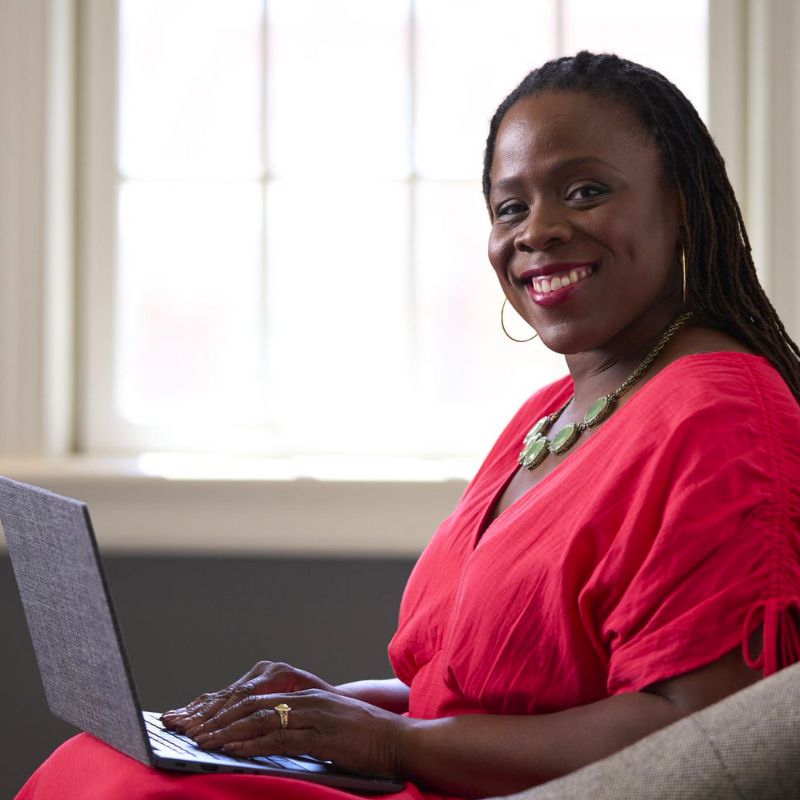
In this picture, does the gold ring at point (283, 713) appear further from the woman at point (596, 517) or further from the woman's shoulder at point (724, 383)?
the woman's shoulder at point (724, 383)

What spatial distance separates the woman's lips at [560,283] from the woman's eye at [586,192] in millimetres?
73

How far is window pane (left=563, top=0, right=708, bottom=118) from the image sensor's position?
8.05 feet

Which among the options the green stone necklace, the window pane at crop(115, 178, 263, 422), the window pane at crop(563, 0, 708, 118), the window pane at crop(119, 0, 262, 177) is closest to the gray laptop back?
the green stone necklace

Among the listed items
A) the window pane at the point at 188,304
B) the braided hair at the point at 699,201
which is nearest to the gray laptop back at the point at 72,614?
the braided hair at the point at 699,201

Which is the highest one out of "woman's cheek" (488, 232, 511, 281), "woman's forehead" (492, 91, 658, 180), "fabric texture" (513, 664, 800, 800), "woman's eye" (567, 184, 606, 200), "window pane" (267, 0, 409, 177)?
"window pane" (267, 0, 409, 177)

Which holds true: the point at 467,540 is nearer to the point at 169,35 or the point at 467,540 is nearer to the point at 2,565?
the point at 2,565

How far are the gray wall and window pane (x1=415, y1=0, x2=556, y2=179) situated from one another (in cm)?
80

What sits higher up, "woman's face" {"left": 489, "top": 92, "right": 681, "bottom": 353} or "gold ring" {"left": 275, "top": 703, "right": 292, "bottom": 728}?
"woman's face" {"left": 489, "top": 92, "right": 681, "bottom": 353}

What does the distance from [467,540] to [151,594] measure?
1.12 m

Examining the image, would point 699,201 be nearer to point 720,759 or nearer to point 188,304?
point 720,759

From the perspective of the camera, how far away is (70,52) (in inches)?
97.5

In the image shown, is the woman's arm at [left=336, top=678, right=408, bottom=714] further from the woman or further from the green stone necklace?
the green stone necklace

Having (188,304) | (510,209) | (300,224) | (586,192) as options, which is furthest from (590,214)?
(188,304)

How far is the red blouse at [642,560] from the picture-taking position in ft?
3.64
